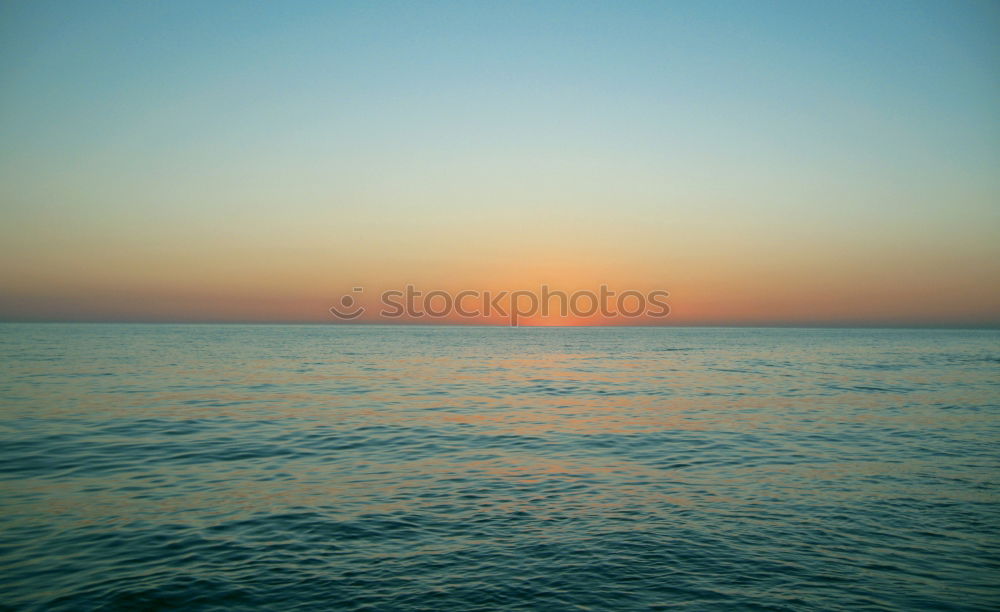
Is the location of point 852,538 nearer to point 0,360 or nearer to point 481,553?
point 481,553

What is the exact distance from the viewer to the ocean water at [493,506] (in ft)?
34.3

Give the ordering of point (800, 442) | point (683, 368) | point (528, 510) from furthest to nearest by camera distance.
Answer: point (683, 368), point (800, 442), point (528, 510)

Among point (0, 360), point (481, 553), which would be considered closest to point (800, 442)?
point (481, 553)

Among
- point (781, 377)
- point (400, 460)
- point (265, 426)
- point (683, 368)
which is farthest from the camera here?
point (683, 368)

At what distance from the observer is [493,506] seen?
15.3m

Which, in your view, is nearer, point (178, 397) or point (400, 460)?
point (400, 460)

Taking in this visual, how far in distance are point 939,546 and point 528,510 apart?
814cm

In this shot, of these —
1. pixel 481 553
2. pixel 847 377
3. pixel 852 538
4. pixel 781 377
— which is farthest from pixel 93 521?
pixel 847 377

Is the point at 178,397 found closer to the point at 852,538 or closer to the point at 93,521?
the point at 93,521

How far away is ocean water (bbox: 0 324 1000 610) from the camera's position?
10.5m

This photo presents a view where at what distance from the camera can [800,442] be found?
24594 millimetres

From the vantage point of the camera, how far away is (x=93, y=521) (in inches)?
546

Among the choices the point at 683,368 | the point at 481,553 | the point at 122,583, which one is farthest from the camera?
the point at 683,368

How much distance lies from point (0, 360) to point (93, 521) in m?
62.1
